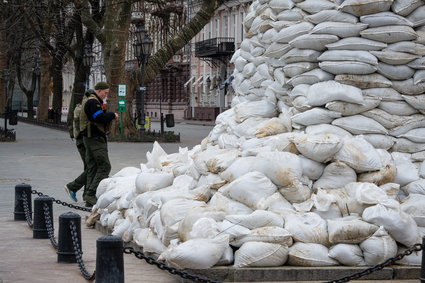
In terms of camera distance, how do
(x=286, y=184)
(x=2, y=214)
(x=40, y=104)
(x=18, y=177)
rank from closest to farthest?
(x=286, y=184)
(x=2, y=214)
(x=18, y=177)
(x=40, y=104)

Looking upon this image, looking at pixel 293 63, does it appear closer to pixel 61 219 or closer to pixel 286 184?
pixel 286 184

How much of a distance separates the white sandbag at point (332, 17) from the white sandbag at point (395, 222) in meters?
1.85

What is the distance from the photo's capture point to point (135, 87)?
36.2 m

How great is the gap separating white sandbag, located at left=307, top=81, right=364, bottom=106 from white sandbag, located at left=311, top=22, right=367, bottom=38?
16.6 inches

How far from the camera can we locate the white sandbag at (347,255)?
7.41m

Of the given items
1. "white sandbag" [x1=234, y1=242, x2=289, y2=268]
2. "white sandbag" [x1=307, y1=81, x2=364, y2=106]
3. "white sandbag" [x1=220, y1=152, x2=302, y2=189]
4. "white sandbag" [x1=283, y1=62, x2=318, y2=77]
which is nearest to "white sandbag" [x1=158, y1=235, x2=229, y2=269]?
"white sandbag" [x1=234, y1=242, x2=289, y2=268]

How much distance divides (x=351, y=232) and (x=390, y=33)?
201 cm

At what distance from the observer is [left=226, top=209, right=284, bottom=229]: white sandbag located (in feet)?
24.8

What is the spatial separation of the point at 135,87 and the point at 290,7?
2716cm

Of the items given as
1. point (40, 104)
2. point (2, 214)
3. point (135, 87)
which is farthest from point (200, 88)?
point (2, 214)

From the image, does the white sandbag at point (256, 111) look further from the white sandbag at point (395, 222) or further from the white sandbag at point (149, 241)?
the white sandbag at point (395, 222)

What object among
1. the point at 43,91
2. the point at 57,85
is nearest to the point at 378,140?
the point at 57,85

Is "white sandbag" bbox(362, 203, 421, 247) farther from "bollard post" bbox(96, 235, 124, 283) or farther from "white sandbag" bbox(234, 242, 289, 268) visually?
"bollard post" bbox(96, 235, 124, 283)

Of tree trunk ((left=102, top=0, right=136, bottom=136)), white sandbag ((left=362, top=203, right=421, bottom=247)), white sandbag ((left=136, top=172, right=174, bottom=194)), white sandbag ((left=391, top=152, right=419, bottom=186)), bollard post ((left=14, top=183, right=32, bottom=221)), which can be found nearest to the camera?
white sandbag ((left=362, top=203, right=421, bottom=247))
